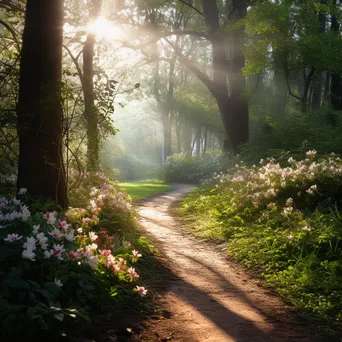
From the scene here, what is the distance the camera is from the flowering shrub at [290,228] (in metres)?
5.02

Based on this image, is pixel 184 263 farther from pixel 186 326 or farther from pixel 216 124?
pixel 216 124

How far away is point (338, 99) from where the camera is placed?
69.4 feet

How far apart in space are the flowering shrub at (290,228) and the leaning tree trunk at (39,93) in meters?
3.21

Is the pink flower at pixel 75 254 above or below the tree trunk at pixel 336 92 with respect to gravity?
below

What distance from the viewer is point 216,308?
452cm

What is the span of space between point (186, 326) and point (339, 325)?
147 centimetres

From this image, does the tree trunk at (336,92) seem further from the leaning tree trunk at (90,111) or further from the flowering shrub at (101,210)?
the flowering shrub at (101,210)

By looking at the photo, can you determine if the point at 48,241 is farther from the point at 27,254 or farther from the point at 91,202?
the point at 91,202

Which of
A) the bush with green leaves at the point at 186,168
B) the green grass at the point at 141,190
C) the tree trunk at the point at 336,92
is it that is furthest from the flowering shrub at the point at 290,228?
the bush with green leaves at the point at 186,168

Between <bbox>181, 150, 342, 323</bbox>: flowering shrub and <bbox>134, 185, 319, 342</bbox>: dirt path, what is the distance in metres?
0.33

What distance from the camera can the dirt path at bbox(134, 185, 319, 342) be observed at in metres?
3.84

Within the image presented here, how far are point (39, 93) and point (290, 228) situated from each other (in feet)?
14.1

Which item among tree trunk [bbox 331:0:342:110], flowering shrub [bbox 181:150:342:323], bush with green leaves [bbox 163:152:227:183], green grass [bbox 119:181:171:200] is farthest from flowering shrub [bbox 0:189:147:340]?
bush with green leaves [bbox 163:152:227:183]

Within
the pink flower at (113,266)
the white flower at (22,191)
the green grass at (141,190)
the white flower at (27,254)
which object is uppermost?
the white flower at (22,191)
